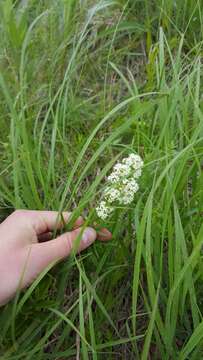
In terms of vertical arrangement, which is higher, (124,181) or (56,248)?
(124,181)

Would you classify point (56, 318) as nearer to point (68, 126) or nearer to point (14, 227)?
point (14, 227)

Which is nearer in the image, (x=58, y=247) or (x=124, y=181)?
(x=124, y=181)

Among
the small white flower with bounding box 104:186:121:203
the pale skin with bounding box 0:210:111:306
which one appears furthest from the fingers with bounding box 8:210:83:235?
the small white flower with bounding box 104:186:121:203

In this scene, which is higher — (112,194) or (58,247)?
(112,194)

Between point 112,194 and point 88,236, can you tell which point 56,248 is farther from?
point 112,194

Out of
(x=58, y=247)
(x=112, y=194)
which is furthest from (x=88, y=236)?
(x=112, y=194)

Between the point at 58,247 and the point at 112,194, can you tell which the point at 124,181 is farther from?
the point at 58,247
